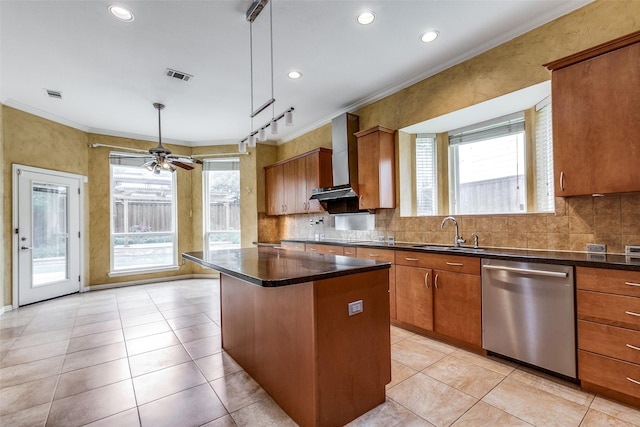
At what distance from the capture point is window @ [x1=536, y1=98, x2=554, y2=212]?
113 inches

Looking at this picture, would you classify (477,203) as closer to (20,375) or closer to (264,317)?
(264,317)

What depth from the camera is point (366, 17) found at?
254 cm

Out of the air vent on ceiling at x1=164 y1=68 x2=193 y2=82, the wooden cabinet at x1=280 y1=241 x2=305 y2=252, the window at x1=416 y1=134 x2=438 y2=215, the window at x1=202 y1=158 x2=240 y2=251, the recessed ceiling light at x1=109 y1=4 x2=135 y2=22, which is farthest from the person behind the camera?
the window at x1=202 y1=158 x2=240 y2=251

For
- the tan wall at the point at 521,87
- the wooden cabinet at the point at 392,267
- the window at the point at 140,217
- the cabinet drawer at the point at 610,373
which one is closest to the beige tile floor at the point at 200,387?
the cabinet drawer at the point at 610,373

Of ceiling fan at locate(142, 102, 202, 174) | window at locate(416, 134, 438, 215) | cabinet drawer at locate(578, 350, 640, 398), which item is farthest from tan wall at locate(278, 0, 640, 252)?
ceiling fan at locate(142, 102, 202, 174)

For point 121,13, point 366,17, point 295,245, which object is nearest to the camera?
point 121,13

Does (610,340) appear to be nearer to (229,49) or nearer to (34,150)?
(229,49)

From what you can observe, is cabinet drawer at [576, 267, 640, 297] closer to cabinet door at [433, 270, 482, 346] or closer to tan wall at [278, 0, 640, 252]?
tan wall at [278, 0, 640, 252]

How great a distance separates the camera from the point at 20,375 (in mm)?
2426

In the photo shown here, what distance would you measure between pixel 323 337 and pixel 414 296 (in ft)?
5.64

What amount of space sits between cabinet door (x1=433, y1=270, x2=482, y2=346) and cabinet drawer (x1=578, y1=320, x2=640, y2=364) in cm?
70

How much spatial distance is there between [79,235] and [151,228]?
3.79 feet

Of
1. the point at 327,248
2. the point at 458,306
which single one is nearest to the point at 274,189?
the point at 327,248

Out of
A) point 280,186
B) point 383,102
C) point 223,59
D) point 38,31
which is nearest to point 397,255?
point 383,102
